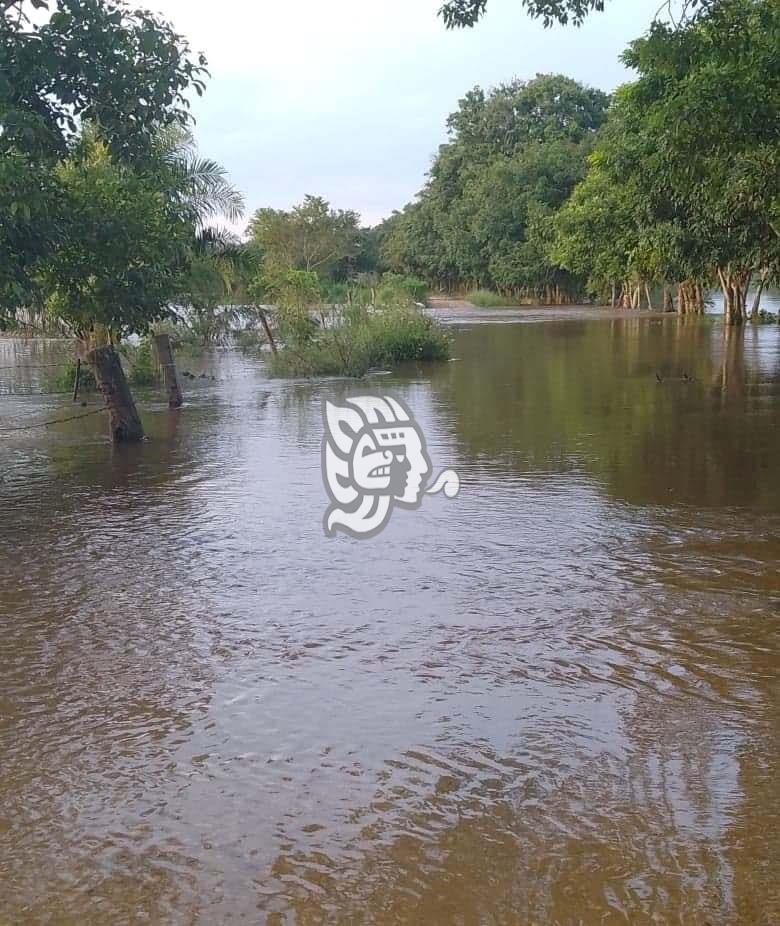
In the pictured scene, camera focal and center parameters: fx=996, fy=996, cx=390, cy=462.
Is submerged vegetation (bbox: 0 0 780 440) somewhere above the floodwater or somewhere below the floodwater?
above

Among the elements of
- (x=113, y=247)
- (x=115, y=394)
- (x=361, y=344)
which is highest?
(x=113, y=247)

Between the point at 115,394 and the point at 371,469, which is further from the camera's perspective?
the point at 115,394

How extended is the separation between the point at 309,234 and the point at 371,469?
58.3 meters

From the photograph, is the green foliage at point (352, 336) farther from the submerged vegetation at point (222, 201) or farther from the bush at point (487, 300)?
the bush at point (487, 300)

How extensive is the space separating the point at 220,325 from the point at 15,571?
1812 centimetres

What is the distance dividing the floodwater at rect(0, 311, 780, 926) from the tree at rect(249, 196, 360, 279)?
53.4m

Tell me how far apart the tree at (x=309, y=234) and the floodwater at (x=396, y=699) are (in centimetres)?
5341

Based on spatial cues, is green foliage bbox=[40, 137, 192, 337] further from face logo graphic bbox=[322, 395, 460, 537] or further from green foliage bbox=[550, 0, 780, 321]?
green foliage bbox=[550, 0, 780, 321]

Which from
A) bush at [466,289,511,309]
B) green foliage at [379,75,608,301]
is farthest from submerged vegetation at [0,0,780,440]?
bush at [466,289,511,309]

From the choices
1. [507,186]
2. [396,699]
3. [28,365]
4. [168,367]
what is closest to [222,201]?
[28,365]

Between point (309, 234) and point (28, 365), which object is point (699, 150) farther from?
point (309, 234)

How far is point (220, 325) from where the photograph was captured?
24641 mm

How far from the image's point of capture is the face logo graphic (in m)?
8.57

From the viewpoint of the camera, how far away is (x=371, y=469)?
33.9 feet
